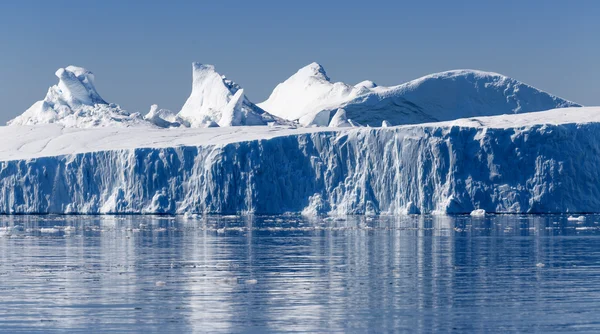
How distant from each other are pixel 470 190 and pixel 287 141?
8.16 meters

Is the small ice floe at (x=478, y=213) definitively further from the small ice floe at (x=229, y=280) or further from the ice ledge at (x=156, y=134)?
the small ice floe at (x=229, y=280)

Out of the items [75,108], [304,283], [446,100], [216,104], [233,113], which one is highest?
[216,104]

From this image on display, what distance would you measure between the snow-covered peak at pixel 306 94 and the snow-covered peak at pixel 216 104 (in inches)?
170

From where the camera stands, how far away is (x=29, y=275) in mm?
16484

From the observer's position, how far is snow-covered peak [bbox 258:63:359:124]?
65.0 metres

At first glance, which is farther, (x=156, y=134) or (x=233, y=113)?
(x=233, y=113)

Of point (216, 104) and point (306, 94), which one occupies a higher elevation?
point (306, 94)

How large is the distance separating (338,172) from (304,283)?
2843 cm

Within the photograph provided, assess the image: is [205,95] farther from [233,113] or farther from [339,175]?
[339,175]

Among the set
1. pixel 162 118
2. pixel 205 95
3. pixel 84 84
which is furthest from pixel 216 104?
pixel 84 84

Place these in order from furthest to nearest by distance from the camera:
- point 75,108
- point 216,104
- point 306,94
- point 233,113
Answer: point 306,94 → point 216,104 → point 75,108 → point 233,113

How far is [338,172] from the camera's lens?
43312 millimetres

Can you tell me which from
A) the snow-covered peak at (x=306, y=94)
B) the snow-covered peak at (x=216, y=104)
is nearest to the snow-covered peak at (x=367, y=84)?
the snow-covered peak at (x=306, y=94)

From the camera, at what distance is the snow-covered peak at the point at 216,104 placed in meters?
58.6
